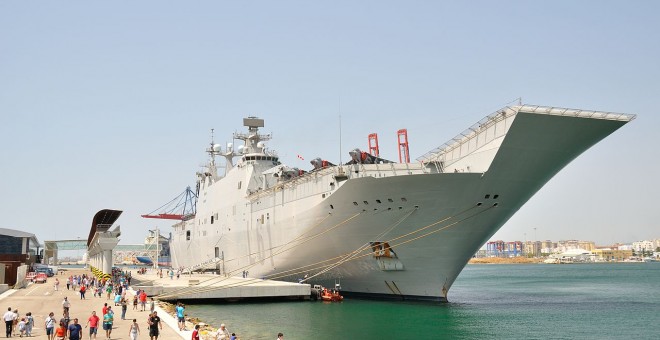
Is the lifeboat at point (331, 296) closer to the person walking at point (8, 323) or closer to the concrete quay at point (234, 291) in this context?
the concrete quay at point (234, 291)

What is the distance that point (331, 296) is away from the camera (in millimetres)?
29469

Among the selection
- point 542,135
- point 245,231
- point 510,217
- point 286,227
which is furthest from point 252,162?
point 542,135

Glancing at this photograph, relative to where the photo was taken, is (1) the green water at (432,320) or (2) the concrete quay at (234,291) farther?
(2) the concrete quay at (234,291)

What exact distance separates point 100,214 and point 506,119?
2632 cm

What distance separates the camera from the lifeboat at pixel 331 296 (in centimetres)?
2925

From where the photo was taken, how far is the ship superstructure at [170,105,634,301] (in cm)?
2175

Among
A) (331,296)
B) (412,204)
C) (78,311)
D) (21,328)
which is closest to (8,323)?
(21,328)

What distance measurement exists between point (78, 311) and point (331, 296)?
41.3 feet

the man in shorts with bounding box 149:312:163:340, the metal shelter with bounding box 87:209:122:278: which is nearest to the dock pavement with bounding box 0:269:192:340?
the man in shorts with bounding box 149:312:163:340

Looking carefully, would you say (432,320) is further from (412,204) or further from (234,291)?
(234,291)

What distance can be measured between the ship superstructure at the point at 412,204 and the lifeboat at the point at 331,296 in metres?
0.85

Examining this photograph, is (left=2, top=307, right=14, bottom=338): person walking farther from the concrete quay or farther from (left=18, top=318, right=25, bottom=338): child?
the concrete quay

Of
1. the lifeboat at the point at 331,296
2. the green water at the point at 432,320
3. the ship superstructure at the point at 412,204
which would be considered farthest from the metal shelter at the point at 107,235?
the lifeboat at the point at 331,296

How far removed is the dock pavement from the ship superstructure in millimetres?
8742
